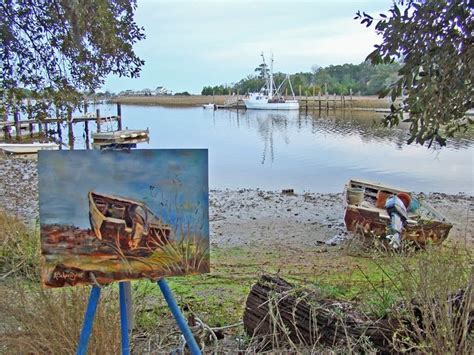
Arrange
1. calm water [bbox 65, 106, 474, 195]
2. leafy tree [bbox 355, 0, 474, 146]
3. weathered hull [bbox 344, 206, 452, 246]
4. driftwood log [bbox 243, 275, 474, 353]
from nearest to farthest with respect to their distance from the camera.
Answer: leafy tree [bbox 355, 0, 474, 146] → driftwood log [bbox 243, 275, 474, 353] → weathered hull [bbox 344, 206, 452, 246] → calm water [bbox 65, 106, 474, 195]

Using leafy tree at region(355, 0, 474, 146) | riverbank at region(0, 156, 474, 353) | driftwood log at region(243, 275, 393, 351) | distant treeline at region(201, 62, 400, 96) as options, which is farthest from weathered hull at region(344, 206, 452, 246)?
distant treeline at region(201, 62, 400, 96)

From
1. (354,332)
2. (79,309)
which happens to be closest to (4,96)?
(79,309)

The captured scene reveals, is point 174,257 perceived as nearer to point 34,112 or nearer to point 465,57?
point 465,57

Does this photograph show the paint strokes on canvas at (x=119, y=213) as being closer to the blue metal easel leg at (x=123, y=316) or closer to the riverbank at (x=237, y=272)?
the blue metal easel leg at (x=123, y=316)

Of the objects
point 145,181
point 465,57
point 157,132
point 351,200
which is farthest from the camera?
point 157,132

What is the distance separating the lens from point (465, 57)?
83.3 inches

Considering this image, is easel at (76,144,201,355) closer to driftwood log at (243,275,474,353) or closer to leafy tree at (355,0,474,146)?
driftwood log at (243,275,474,353)

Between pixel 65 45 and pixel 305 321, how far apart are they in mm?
3282

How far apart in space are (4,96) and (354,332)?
3968mm

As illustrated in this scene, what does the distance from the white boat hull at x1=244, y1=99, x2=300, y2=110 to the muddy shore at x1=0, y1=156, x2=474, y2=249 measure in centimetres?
4976

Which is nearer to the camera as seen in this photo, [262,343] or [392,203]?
[262,343]
